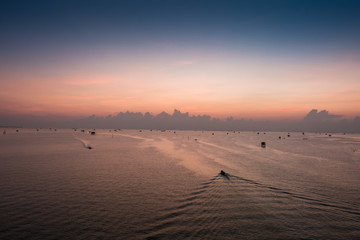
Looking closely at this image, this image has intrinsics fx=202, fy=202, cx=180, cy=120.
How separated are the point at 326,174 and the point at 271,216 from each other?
722 inches

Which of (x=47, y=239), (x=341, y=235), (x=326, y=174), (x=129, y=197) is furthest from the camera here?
(x=326, y=174)

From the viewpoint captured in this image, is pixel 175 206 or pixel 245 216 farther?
pixel 175 206

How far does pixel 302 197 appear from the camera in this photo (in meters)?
16.4

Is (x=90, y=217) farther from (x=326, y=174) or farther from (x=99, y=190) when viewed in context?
(x=326, y=174)

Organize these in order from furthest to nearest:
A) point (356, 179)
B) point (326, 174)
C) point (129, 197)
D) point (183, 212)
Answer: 1. point (326, 174)
2. point (356, 179)
3. point (129, 197)
4. point (183, 212)

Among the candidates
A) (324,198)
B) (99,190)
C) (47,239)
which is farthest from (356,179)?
(47,239)

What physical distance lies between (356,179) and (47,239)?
2986 cm

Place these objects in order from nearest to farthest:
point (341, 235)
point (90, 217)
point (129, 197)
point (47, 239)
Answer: point (47, 239) < point (341, 235) < point (90, 217) < point (129, 197)

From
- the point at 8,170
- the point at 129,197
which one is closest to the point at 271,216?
the point at 129,197

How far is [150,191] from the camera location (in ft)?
57.4

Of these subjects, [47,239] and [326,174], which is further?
[326,174]

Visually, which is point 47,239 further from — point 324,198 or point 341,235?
point 324,198

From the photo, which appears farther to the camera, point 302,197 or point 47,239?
point 302,197

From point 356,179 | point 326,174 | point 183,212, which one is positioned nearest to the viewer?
point 183,212
